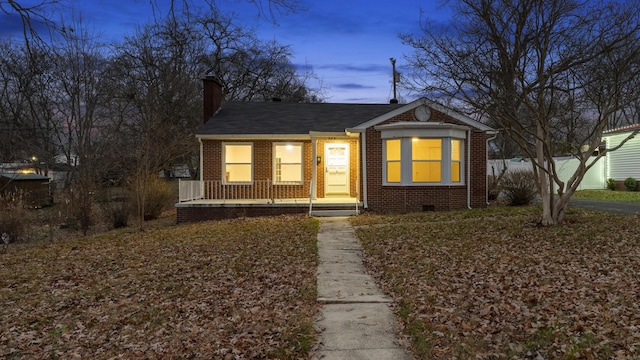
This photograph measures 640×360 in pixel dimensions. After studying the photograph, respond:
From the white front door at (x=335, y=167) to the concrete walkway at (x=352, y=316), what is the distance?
7.84m

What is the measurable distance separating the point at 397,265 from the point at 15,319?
220 inches

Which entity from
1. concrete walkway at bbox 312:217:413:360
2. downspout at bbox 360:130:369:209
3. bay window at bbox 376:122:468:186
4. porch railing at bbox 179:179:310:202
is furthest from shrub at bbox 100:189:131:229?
concrete walkway at bbox 312:217:413:360

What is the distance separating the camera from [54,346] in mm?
4543

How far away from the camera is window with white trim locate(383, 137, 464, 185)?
567 inches

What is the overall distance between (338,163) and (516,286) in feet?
36.2

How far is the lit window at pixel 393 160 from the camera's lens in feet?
48.3

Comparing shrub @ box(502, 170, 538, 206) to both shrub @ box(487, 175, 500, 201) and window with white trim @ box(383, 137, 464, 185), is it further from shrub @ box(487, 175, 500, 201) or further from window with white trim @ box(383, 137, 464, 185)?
window with white trim @ box(383, 137, 464, 185)

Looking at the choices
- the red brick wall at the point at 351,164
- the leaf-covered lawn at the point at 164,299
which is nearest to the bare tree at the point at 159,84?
the red brick wall at the point at 351,164

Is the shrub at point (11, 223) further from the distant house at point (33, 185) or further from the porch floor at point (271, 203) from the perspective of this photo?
the distant house at point (33, 185)

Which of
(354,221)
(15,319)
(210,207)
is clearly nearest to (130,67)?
(210,207)

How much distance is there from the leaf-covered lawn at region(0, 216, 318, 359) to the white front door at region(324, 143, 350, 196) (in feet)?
19.7

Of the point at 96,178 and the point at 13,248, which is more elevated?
the point at 96,178

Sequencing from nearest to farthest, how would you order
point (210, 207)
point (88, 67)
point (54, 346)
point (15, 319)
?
point (54, 346) < point (15, 319) < point (210, 207) < point (88, 67)

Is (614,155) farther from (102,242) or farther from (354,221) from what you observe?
(102,242)
